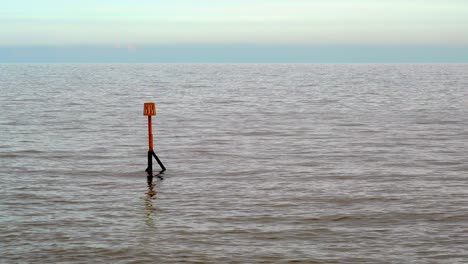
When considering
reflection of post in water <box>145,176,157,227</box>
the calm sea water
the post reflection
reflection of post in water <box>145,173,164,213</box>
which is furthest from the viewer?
reflection of post in water <box>145,173,164,213</box>

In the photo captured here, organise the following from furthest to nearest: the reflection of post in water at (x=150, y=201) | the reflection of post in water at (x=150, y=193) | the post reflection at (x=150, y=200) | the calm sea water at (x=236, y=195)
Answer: the reflection of post in water at (x=150, y=193) → the post reflection at (x=150, y=200) → the reflection of post in water at (x=150, y=201) → the calm sea water at (x=236, y=195)

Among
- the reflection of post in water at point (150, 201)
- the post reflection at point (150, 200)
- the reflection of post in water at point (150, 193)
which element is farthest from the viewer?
the reflection of post in water at point (150, 193)

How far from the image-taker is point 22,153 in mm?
33719

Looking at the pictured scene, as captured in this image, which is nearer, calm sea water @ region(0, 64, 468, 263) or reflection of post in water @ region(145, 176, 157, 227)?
calm sea water @ region(0, 64, 468, 263)

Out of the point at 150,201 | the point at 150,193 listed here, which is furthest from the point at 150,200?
the point at 150,193

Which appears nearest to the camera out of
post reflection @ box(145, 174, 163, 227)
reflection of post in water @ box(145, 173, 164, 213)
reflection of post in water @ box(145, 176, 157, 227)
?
reflection of post in water @ box(145, 176, 157, 227)

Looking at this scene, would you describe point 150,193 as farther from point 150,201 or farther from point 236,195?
point 236,195

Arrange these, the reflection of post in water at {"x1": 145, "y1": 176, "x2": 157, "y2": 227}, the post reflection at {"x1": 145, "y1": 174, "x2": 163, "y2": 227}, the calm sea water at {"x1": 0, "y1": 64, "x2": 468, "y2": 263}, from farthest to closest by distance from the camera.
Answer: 1. the post reflection at {"x1": 145, "y1": 174, "x2": 163, "y2": 227}
2. the reflection of post in water at {"x1": 145, "y1": 176, "x2": 157, "y2": 227}
3. the calm sea water at {"x1": 0, "y1": 64, "x2": 468, "y2": 263}

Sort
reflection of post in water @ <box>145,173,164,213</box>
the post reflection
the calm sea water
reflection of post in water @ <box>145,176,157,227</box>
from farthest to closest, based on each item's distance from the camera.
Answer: reflection of post in water @ <box>145,173,164,213</box>, the post reflection, reflection of post in water @ <box>145,176,157,227</box>, the calm sea water

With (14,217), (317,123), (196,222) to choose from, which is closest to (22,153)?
(14,217)

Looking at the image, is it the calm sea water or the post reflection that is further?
the post reflection

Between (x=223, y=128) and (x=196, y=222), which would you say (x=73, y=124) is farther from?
(x=196, y=222)

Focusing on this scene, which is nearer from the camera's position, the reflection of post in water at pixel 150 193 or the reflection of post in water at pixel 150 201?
the reflection of post in water at pixel 150 201

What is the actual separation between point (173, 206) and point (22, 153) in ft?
46.5
